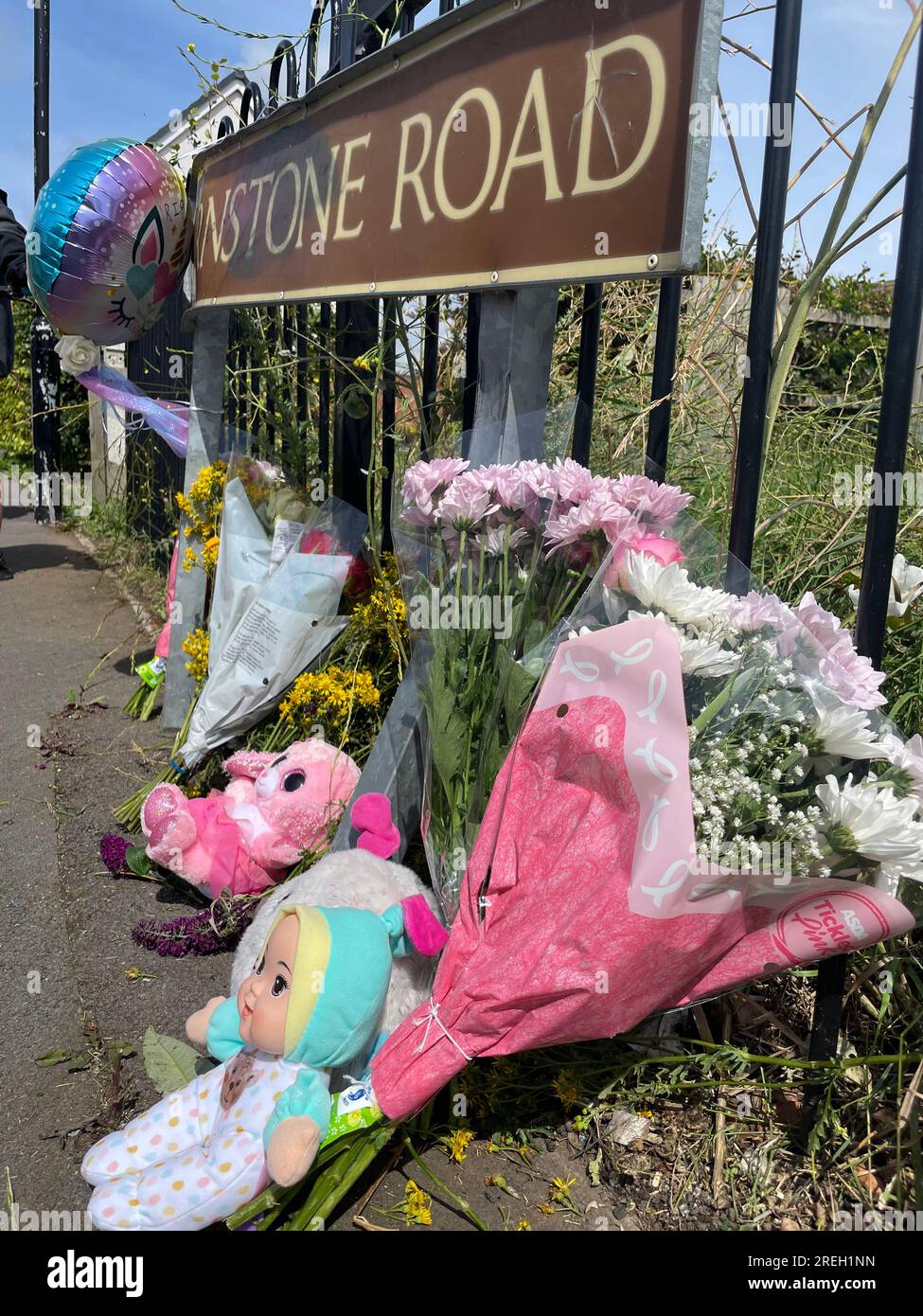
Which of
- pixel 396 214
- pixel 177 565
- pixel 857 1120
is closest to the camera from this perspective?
pixel 857 1120

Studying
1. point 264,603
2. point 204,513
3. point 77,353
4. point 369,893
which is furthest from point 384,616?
point 77,353

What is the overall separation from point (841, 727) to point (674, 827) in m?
0.27

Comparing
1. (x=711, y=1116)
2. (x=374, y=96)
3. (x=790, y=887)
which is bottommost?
(x=711, y=1116)

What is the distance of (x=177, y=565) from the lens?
3.62 m

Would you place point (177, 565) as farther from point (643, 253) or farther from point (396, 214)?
point (643, 253)

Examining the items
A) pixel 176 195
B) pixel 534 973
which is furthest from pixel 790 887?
pixel 176 195

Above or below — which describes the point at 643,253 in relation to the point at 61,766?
above

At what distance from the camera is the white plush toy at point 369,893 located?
5.65ft

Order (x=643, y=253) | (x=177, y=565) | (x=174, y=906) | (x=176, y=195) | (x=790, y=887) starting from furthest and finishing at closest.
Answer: (x=177, y=565) < (x=176, y=195) < (x=174, y=906) < (x=643, y=253) < (x=790, y=887)

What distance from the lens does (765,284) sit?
1604mm

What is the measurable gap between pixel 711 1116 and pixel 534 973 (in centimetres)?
58

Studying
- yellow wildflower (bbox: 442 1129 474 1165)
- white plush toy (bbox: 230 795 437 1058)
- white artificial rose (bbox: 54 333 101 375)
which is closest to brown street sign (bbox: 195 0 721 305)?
white plush toy (bbox: 230 795 437 1058)

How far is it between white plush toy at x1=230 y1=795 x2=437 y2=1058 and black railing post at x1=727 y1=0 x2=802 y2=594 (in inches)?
Answer: 33.9

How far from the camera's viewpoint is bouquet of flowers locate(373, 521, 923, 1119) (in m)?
1.30
